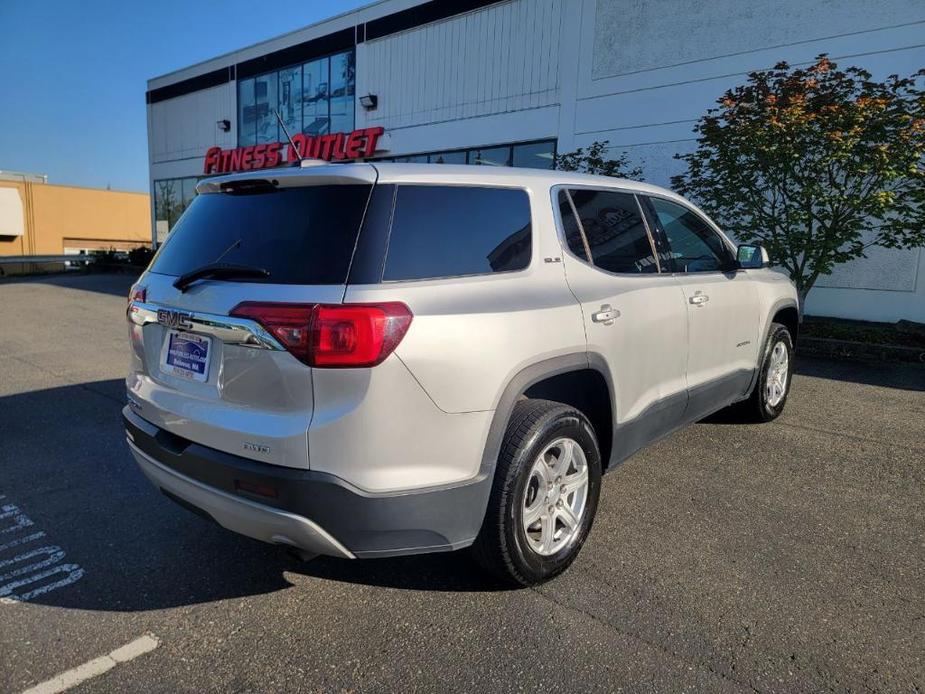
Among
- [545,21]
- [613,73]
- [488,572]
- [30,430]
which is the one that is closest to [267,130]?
[545,21]

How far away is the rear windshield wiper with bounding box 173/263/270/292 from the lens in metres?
2.35

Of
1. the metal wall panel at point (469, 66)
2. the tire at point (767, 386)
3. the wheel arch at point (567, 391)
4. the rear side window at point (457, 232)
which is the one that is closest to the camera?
the rear side window at point (457, 232)

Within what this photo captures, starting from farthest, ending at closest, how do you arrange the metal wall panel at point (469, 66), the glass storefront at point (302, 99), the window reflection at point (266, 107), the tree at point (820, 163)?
the window reflection at point (266, 107), the glass storefront at point (302, 99), the metal wall panel at point (469, 66), the tree at point (820, 163)

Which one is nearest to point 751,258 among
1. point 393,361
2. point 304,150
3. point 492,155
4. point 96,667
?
point 393,361

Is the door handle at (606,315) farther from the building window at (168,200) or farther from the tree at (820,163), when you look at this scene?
the building window at (168,200)

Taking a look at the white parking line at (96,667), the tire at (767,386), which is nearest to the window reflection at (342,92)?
the tire at (767,386)

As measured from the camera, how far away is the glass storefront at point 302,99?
2028cm

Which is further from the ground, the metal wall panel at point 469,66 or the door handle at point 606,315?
the metal wall panel at point 469,66

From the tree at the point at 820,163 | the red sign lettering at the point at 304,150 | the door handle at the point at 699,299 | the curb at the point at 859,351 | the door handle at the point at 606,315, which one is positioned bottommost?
the curb at the point at 859,351

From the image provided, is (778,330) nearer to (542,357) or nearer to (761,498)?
(761,498)

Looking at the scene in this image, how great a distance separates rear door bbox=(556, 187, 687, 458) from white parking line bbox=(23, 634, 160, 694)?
215 cm

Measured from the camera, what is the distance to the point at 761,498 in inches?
147

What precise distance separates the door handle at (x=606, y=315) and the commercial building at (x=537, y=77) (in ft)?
32.2

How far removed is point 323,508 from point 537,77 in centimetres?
1503
